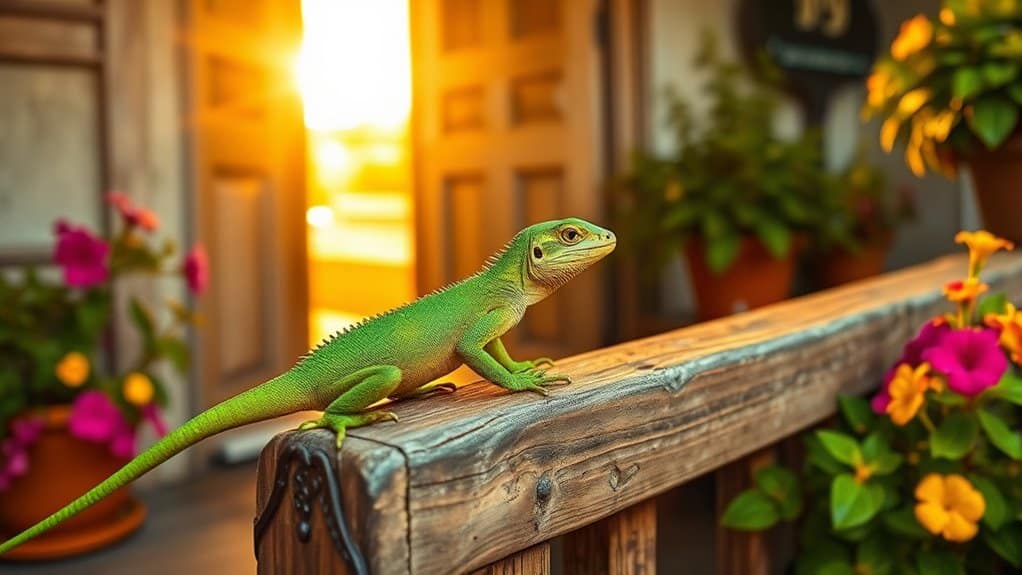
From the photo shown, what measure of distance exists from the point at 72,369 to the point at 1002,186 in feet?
8.12

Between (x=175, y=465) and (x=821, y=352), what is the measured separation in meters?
2.55

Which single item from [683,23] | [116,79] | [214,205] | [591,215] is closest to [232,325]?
[214,205]

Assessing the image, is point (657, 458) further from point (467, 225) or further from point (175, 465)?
point (467, 225)

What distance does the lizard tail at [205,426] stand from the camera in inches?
30.5

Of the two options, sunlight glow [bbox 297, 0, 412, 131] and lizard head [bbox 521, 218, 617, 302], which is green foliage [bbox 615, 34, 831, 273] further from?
sunlight glow [bbox 297, 0, 412, 131]

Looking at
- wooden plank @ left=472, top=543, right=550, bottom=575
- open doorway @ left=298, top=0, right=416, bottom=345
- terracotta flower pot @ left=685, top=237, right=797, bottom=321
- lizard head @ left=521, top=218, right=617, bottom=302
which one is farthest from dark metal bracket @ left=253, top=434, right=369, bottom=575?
open doorway @ left=298, top=0, right=416, bottom=345

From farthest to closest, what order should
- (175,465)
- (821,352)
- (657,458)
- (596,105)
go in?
(596,105), (175,465), (821,352), (657,458)

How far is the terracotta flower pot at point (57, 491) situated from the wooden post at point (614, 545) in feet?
6.26

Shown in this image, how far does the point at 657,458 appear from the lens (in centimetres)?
105

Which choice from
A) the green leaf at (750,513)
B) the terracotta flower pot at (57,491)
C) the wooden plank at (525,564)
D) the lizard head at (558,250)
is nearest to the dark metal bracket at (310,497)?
the wooden plank at (525,564)

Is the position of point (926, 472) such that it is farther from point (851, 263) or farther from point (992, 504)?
point (851, 263)

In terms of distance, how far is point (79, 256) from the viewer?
101 inches

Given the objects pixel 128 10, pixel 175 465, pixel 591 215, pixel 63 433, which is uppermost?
pixel 128 10

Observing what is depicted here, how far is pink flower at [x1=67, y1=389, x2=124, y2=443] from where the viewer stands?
251cm
